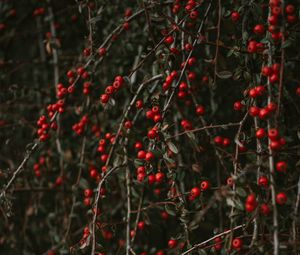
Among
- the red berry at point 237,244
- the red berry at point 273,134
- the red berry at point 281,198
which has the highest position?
the red berry at point 273,134

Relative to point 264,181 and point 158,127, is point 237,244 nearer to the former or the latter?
point 264,181

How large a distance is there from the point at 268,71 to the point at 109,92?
53cm

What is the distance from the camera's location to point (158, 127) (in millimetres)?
1293

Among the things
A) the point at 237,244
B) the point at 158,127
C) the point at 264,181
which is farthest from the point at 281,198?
the point at 158,127

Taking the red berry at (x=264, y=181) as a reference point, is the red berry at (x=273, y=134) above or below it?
above

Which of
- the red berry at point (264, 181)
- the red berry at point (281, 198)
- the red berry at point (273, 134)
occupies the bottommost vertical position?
the red berry at point (281, 198)

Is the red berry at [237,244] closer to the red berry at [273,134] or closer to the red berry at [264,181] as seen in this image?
the red berry at [264,181]

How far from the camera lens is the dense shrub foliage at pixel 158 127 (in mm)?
1108

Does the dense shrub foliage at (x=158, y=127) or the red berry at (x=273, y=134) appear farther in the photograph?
the dense shrub foliage at (x=158, y=127)

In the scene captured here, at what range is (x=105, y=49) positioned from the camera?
→ 1572mm

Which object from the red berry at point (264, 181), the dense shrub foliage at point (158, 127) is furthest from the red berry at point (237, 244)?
the red berry at point (264, 181)

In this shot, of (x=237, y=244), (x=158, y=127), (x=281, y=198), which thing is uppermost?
(x=158, y=127)

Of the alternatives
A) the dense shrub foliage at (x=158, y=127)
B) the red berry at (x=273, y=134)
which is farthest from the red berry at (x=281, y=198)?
the red berry at (x=273, y=134)

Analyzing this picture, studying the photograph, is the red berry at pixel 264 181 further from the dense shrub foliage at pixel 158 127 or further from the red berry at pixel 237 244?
the red berry at pixel 237 244
